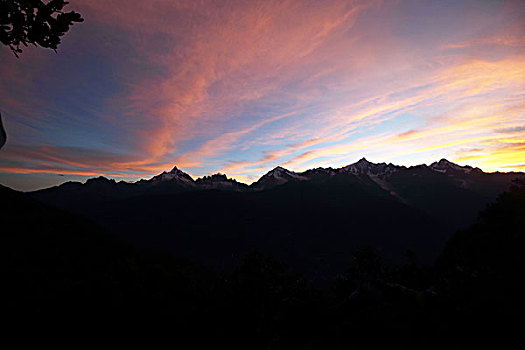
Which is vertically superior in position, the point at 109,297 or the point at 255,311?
the point at 109,297

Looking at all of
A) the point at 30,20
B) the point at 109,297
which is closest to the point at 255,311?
the point at 109,297

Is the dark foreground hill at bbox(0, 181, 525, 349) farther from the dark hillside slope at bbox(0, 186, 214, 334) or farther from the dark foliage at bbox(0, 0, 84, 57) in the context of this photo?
the dark foliage at bbox(0, 0, 84, 57)

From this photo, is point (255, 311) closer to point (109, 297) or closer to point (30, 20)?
point (109, 297)

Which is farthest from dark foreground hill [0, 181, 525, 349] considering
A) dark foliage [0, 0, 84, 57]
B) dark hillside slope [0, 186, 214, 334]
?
dark foliage [0, 0, 84, 57]

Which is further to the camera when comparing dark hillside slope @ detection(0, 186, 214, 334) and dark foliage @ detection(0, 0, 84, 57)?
dark hillside slope @ detection(0, 186, 214, 334)

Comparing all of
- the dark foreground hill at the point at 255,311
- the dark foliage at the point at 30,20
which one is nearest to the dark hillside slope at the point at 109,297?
the dark foreground hill at the point at 255,311

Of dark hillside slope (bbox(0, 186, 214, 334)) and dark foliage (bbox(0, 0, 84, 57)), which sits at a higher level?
dark foliage (bbox(0, 0, 84, 57))

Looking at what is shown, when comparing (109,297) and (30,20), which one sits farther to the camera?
(109,297)

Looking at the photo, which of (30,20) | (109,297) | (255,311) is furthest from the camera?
(255,311)

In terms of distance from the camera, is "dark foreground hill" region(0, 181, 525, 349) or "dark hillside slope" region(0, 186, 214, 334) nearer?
"dark foreground hill" region(0, 181, 525, 349)

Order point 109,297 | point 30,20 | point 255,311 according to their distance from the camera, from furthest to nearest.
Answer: point 255,311, point 109,297, point 30,20

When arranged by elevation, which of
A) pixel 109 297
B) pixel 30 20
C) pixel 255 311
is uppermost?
pixel 30 20

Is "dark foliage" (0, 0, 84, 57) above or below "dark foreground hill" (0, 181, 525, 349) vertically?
above

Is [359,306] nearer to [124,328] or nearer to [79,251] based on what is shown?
[124,328]
